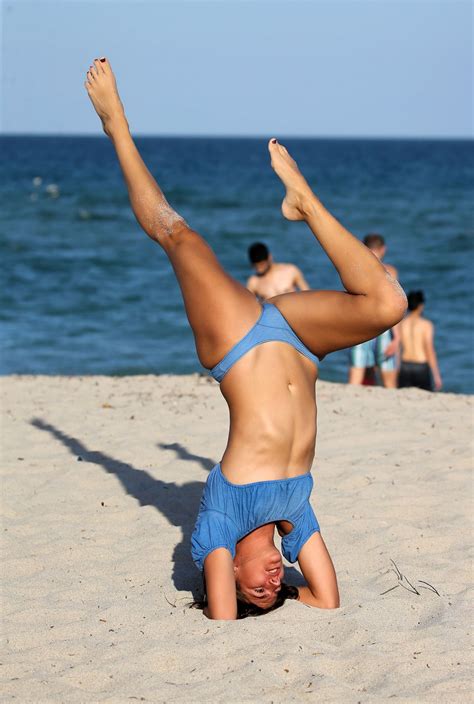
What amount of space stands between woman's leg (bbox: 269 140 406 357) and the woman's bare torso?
195 mm

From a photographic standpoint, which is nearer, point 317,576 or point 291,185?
point 291,185

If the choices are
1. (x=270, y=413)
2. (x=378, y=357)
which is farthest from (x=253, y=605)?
(x=378, y=357)

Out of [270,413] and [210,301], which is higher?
[210,301]

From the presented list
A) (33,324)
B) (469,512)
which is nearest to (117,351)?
(33,324)

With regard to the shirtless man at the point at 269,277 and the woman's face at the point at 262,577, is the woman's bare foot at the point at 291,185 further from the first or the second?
the shirtless man at the point at 269,277

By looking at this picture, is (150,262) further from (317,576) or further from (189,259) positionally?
(189,259)

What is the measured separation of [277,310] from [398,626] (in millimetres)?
1390

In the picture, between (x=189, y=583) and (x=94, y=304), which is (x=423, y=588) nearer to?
(x=189, y=583)

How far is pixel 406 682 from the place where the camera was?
354 centimetres

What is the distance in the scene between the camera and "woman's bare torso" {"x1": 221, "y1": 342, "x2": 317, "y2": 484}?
3.96 meters

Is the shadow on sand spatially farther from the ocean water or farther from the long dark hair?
the ocean water

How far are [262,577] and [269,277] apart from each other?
20.9ft

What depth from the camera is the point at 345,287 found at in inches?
145

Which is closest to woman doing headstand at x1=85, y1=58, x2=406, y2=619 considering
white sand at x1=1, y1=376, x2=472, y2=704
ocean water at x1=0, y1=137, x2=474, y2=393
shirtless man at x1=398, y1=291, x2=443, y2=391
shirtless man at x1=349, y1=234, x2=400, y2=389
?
white sand at x1=1, y1=376, x2=472, y2=704
